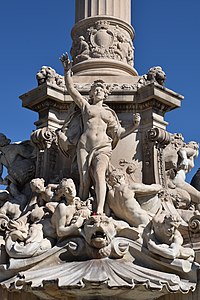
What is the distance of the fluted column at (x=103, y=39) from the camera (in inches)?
534

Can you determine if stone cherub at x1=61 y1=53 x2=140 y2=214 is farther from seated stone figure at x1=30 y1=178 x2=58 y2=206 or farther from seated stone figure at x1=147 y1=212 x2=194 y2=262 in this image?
seated stone figure at x1=147 y1=212 x2=194 y2=262

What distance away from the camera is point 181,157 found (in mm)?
13047

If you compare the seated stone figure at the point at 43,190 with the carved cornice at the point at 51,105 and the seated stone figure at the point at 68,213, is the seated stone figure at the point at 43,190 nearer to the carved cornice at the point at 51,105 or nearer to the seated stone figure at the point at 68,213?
the seated stone figure at the point at 68,213

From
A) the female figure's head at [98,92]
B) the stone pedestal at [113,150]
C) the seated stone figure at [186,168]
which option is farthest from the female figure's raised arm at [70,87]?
the seated stone figure at [186,168]

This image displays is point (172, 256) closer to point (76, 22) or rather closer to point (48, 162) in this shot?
point (48, 162)

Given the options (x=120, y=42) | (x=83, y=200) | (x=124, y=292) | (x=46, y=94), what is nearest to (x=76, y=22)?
(x=120, y=42)

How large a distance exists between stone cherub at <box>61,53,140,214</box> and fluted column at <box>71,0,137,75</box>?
6.37 feet

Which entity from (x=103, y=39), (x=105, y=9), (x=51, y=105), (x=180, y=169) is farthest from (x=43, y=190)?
(x=105, y=9)

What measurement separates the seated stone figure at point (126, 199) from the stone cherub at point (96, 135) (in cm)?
17

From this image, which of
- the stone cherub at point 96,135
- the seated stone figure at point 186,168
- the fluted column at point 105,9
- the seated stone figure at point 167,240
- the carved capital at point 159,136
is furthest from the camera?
the fluted column at point 105,9

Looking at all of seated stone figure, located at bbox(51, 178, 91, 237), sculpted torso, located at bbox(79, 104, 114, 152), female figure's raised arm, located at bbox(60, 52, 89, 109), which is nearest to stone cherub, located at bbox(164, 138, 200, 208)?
sculpted torso, located at bbox(79, 104, 114, 152)

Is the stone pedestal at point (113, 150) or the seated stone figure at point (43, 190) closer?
the stone pedestal at point (113, 150)

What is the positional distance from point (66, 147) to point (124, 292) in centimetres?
351

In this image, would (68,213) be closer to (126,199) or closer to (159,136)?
(126,199)
